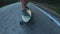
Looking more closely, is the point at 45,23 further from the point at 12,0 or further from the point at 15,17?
the point at 12,0

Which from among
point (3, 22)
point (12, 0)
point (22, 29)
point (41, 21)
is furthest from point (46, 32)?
point (12, 0)

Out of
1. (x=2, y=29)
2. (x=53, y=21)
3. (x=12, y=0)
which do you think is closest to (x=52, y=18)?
(x=53, y=21)

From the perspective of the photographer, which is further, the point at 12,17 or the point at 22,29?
the point at 12,17

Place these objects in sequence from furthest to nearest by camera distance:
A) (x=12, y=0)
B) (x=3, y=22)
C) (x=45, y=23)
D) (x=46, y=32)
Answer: (x=12, y=0) → (x=3, y=22) → (x=45, y=23) → (x=46, y=32)

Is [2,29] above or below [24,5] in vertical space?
below

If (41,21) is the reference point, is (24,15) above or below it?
above

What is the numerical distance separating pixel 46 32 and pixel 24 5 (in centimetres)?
72

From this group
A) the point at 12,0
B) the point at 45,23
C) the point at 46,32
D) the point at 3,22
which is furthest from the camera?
the point at 12,0

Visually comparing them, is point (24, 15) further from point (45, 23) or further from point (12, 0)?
point (12, 0)

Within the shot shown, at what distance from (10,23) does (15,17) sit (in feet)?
1.61

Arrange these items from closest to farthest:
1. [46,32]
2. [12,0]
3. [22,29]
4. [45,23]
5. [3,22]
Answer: [46,32], [22,29], [45,23], [3,22], [12,0]

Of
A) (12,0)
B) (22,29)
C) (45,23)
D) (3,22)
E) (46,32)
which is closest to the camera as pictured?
(46,32)

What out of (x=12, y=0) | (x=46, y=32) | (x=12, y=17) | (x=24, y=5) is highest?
(x=24, y=5)

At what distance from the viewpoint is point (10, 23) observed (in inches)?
205
